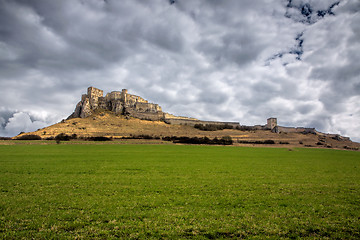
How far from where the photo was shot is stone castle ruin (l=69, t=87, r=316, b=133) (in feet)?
425

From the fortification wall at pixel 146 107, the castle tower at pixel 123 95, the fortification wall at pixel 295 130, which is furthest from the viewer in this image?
the castle tower at pixel 123 95

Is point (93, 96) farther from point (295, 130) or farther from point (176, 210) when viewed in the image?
point (295, 130)

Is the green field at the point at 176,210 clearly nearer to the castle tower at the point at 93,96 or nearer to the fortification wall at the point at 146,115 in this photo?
the fortification wall at the point at 146,115

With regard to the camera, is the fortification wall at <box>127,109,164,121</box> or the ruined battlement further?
the fortification wall at <box>127,109,164,121</box>

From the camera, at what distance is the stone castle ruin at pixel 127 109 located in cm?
12968

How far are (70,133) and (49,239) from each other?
8971cm

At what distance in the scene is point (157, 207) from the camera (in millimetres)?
9234

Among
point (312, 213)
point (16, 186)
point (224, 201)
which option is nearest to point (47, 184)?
point (16, 186)

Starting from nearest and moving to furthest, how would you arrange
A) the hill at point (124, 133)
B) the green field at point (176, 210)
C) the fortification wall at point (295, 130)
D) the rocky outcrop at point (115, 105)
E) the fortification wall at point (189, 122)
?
1. the green field at point (176, 210)
2. the hill at point (124, 133)
3. the rocky outcrop at point (115, 105)
4. the fortification wall at point (189, 122)
5. the fortification wall at point (295, 130)

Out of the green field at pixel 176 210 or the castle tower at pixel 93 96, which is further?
the castle tower at pixel 93 96

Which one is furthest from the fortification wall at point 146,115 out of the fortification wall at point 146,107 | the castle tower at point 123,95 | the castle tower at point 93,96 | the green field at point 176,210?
the green field at point 176,210

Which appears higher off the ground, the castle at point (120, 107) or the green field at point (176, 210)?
the castle at point (120, 107)

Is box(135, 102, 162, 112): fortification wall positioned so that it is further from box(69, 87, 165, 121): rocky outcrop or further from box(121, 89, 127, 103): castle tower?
box(121, 89, 127, 103): castle tower

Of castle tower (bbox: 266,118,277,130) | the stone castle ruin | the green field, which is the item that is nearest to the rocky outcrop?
the stone castle ruin
